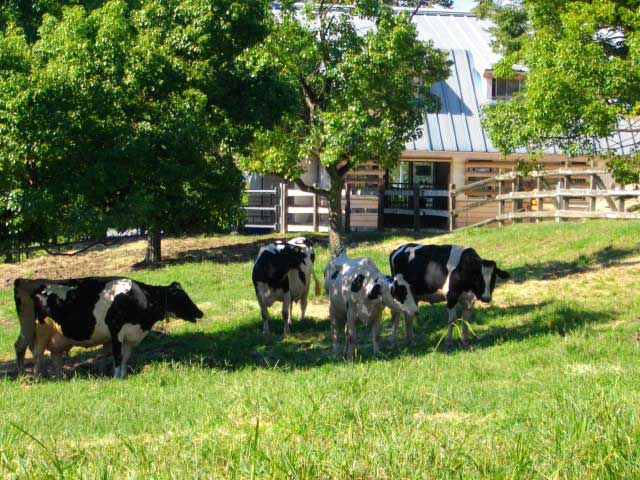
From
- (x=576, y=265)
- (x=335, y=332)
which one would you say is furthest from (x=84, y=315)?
(x=576, y=265)

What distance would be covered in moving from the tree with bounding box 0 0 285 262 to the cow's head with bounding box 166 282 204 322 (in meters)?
1.12

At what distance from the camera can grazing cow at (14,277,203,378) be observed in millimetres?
13539

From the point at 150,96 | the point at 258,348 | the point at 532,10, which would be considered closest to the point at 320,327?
the point at 258,348

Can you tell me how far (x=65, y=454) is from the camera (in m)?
5.57

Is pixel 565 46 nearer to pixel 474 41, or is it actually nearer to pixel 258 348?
pixel 258 348

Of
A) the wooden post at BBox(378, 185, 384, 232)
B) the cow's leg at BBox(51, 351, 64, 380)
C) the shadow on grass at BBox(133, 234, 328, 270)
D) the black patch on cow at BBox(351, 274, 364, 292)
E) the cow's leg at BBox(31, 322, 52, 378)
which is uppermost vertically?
the wooden post at BBox(378, 185, 384, 232)

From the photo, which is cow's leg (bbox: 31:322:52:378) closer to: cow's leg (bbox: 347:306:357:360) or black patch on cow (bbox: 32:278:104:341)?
black patch on cow (bbox: 32:278:104:341)

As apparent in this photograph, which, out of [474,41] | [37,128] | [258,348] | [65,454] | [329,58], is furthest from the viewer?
[474,41]

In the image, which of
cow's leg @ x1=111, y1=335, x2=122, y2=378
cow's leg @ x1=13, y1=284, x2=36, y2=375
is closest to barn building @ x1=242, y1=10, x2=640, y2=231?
→ cow's leg @ x1=111, y1=335, x2=122, y2=378

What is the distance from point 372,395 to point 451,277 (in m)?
7.14

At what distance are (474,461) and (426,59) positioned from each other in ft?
71.1

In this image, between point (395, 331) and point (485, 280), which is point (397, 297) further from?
point (485, 280)

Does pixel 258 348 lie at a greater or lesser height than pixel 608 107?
lesser

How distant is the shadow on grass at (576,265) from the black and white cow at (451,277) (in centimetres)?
392
